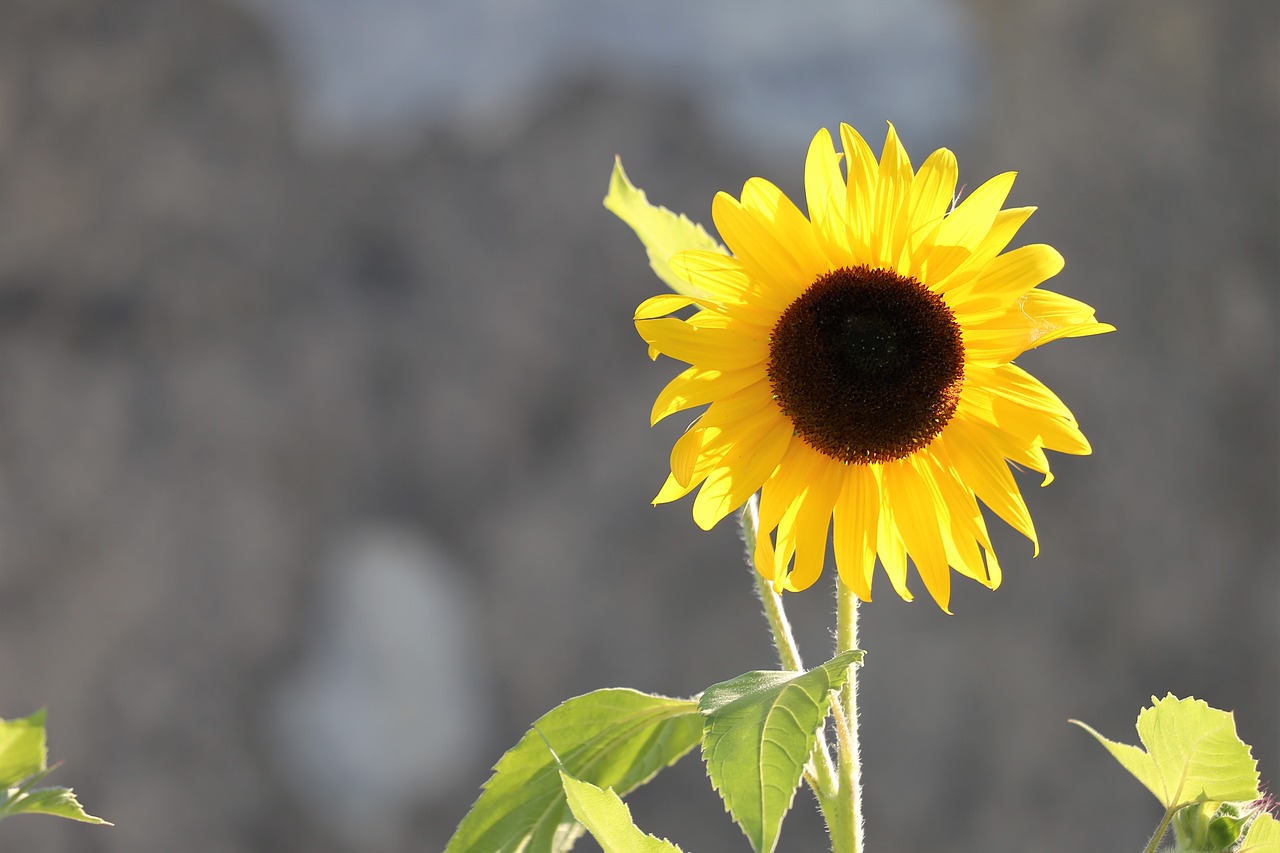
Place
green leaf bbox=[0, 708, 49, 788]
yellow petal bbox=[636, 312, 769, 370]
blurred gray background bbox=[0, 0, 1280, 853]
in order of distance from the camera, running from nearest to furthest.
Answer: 1. green leaf bbox=[0, 708, 49, 788]
2. yellow petal bbox=[636, 312, 769, 370]
3. blurred gray background bbox=[0, 0, 1280, 853]

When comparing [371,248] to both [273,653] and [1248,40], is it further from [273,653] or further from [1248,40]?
[1248,40]

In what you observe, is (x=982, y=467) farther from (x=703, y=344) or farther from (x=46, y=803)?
(x=46, y=803)

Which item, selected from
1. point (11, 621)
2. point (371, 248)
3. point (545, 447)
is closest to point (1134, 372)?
point (545, 447)

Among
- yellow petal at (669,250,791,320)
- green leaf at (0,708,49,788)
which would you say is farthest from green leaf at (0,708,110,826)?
yellow petal at (669,250,791,320)

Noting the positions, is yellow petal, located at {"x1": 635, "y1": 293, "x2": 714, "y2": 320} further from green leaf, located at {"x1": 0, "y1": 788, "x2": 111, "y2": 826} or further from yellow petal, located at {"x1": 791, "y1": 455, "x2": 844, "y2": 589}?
green leaf, located at {"x1": 0, "y1": 788, "x2": 111, "y2": 826}

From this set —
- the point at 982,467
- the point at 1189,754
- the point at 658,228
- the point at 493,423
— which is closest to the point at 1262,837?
the point at 1189,754

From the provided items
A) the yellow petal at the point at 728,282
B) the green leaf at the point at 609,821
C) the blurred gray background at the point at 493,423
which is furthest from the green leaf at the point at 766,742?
the blurred gray background at the point at 493,423

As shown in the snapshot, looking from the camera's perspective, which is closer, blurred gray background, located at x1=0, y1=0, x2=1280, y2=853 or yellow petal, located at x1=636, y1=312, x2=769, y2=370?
yellow petal, located at x1=636, y1=312, x2=769, y2=370
